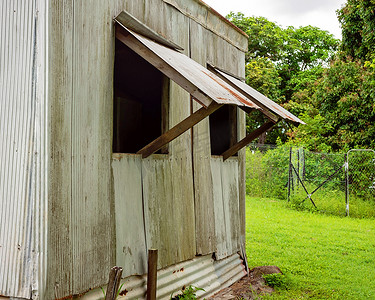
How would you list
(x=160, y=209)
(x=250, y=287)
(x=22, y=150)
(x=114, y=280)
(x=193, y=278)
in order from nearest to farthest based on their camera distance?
1. (x=22, y=150)
2. (x=114, y=280)
3. (x=160, y=209)
4. (x=193, y=278)
5. (x=250, y=287)

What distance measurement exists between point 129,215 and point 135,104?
2916 millimetres

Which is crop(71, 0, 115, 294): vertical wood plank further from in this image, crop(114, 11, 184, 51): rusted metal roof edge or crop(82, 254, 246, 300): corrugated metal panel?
crop(82, 254, 246, 300): corrugated metal panel

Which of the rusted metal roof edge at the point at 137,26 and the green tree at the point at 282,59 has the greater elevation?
A: the green tree at the point at 282,59

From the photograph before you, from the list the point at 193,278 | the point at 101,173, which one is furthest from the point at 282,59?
the point at 101,173

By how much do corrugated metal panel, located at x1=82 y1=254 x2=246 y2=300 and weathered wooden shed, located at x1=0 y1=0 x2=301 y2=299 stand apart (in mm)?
22

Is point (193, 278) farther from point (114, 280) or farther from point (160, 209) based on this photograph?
point (114, 280)

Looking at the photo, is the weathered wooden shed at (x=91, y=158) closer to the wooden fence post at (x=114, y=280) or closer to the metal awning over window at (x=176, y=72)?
the metal awning over window at (x=176, y=72)

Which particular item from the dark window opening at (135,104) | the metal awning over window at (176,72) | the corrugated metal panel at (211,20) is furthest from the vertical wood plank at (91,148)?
the dark window opening at (135,104)

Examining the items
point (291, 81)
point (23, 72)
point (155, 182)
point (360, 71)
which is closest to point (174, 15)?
point (155, 182)

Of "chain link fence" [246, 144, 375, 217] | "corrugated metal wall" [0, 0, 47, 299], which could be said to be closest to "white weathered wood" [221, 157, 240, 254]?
"corrugated metal wall" [0, 0, 47, 299]

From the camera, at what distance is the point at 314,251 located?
9.91 metres

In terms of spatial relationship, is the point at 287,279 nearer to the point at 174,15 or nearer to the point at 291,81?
the point at 174,15

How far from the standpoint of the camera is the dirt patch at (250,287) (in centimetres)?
617

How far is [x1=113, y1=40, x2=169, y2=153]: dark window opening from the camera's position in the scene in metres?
6.65
